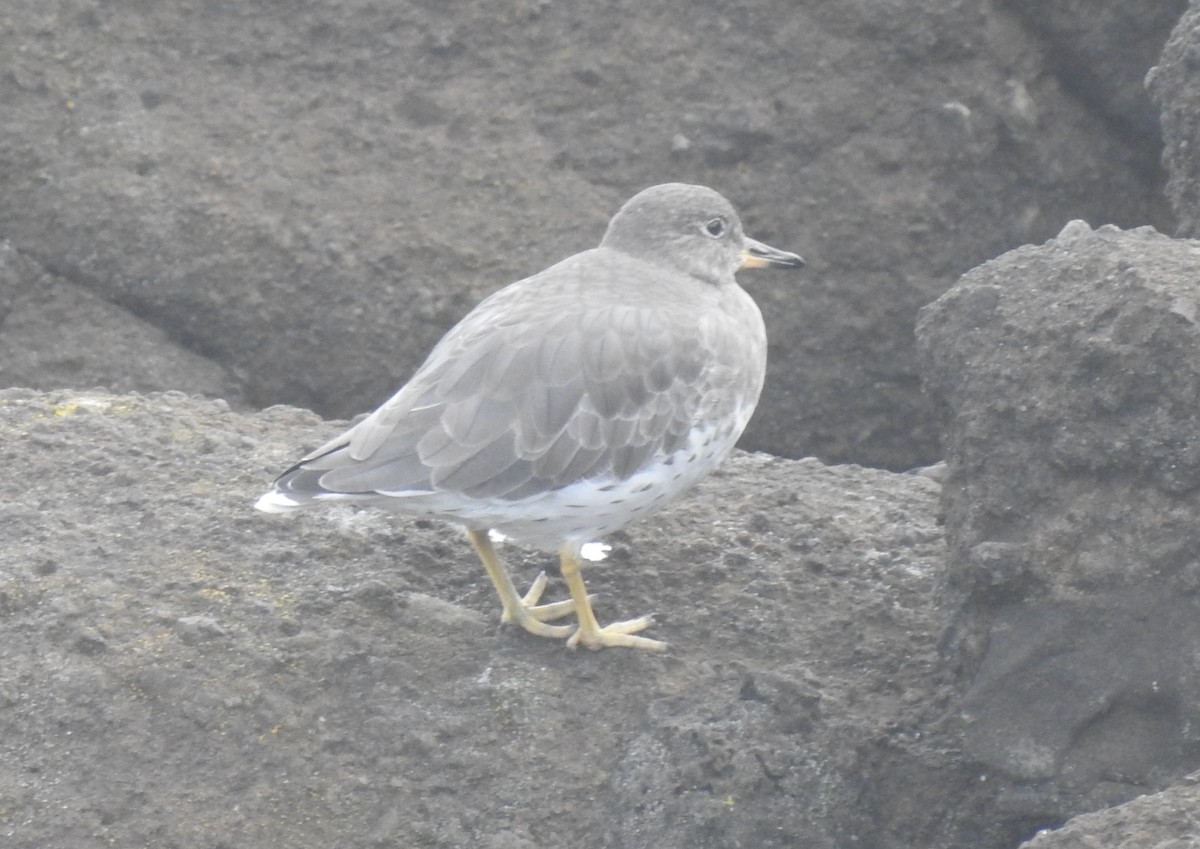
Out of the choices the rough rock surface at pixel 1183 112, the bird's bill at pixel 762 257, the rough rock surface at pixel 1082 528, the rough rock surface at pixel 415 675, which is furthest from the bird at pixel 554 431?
the rough rock surface at pixel 1183 112

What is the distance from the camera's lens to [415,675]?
477 cm

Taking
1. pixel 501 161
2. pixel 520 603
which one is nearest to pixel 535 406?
pixel 520 603

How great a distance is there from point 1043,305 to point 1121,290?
207 millimetres

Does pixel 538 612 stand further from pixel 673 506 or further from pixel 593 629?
pixel 673 506

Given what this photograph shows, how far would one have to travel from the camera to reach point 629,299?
17.2 ft

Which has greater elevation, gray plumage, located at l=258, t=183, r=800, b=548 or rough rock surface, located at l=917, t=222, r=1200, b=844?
rough rock surface, located at l=917, t=222, r=1200, b=844

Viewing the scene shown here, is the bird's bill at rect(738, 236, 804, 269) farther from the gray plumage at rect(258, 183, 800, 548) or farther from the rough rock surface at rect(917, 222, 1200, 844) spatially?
the rough rock surface at rect(917, 222, 1200, 844)

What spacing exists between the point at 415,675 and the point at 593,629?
53cm

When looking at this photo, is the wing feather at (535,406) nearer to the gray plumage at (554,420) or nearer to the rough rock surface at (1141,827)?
the gray plumage at (554,420)

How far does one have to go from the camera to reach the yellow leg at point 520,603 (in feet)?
16.3

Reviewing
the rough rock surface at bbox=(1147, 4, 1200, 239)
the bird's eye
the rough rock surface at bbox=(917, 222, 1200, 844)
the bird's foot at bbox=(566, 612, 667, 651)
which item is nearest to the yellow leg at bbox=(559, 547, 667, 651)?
the bird's foot at bbox=(566, 612, 667, 651)

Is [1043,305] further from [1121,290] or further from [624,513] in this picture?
[624,513]

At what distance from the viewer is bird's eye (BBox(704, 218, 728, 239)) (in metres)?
5.75

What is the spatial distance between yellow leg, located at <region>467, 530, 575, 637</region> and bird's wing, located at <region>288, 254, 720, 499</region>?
33 cm
